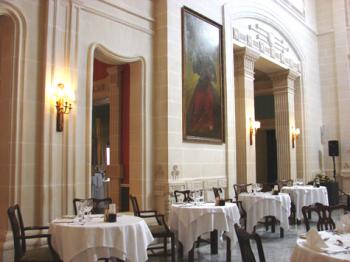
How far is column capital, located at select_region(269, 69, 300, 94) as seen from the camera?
41.3 feet

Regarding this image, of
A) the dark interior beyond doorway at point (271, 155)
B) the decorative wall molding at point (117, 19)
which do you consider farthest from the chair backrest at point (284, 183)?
the dark interior beyond doorway at point (271, 155)

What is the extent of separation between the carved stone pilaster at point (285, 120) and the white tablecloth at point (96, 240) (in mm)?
8883

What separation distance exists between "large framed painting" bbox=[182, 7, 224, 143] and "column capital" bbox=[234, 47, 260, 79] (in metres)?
1.53

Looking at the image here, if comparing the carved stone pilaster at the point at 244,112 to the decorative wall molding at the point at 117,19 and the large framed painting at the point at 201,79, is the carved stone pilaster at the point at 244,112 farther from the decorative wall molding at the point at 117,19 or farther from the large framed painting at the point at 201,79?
the decorative wall molding at the point at 117,19

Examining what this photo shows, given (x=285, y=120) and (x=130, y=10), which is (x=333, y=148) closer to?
(x=285, y=120)

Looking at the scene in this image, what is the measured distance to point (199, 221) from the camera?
18.9 feet

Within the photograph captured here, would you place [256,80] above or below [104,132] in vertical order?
above

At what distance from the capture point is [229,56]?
9141mm

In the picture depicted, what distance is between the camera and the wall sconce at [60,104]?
553 centimetres

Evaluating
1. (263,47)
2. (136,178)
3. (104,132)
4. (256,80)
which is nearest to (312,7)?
(256,80)

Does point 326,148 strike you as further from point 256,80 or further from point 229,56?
point 229,56

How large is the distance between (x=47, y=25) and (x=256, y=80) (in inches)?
420

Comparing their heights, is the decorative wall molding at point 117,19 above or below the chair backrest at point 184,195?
above

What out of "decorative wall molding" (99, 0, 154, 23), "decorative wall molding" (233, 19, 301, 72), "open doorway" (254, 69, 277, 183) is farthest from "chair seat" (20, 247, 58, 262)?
"open doorway" (254, 69, 277, 183)
